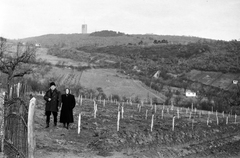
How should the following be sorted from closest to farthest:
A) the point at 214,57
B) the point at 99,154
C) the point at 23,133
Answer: the point at 23,133 → the point at 99,154 → the point at 214,57

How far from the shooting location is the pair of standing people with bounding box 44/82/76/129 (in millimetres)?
12780

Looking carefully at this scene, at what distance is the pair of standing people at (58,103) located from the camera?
41.9 feet

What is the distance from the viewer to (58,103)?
12945mm

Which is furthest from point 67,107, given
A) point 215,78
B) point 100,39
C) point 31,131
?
point 100,39

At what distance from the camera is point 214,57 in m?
100

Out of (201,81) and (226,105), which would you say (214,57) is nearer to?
(201,81)

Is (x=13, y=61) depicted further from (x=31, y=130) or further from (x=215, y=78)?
(x=215, y=78)

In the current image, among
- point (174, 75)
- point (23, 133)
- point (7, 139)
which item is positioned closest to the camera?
point (23, 133)

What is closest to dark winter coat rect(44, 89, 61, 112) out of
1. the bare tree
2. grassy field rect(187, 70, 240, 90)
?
the bare tree

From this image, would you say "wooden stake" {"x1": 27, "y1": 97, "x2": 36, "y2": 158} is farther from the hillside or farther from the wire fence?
the hillside

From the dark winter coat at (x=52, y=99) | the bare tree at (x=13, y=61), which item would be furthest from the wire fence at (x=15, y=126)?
the bare tree at (x=13, y=61)

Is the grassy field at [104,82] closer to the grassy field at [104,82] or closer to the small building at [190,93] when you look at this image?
the grassy field at [104,82]

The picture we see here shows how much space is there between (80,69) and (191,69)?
107ft

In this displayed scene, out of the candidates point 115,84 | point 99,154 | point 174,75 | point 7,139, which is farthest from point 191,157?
point 174,75
